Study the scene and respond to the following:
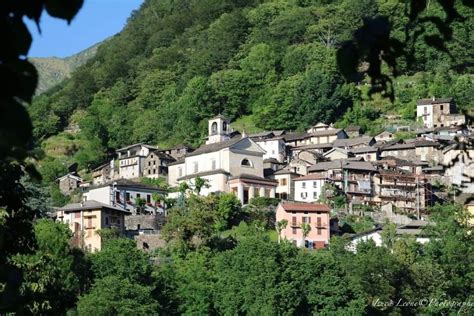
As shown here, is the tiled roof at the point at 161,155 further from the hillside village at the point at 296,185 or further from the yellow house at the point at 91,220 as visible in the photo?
the yellow house at the point at 91,220

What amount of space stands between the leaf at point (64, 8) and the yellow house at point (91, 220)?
198ft

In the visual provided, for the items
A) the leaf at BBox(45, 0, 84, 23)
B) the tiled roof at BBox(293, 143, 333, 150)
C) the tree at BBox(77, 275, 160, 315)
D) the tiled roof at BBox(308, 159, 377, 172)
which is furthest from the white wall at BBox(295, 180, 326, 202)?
the leaf at BBox(45, 0, 84, 23)

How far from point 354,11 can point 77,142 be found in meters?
31.4

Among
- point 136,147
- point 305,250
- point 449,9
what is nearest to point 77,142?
point 136,147

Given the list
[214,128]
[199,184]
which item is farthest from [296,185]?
[214,128]

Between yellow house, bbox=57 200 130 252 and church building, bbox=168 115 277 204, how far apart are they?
275 inches

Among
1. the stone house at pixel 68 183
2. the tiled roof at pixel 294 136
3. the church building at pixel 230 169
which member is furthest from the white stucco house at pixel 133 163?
the tiled roof at pixel 294 136

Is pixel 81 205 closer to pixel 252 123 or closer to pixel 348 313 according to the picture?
pixel 348 313

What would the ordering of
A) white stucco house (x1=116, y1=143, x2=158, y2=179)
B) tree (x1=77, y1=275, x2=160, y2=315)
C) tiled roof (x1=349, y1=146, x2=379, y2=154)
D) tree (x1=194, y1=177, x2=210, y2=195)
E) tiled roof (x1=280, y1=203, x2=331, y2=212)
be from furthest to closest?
white stucco house (x1=116, y1=143, x2=158, y2=179), tiled roof (x1=349, y1=146, x2=379, y2=154), tree (x1=194, y1=177, x2=210, y2=195), tiled roof (x1=280, y1=203, x2=331, y2=212), tree (x1=77, y1=275, x2=160, y2=315)

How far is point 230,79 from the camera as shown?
103375mm

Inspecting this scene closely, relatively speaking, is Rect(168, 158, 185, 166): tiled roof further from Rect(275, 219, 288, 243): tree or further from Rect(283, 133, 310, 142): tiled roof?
Rect(275, 219, 288, 243): tree

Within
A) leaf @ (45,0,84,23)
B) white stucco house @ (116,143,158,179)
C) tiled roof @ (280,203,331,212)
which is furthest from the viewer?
white stucco house @ (116,143,158,179)

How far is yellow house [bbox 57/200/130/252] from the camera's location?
2520 inches

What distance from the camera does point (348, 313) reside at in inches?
2151
